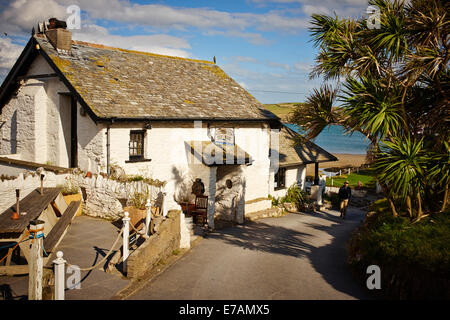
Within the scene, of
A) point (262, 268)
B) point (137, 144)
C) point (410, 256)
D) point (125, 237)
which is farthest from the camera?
point (137, 144)

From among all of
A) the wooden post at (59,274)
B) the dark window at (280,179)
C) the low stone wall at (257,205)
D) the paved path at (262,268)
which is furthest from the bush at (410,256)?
the dark window at (280,179)

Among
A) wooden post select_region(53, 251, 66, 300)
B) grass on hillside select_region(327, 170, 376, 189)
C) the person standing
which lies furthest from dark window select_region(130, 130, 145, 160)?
grass on hillside select_region(327, 170, 376, 189)

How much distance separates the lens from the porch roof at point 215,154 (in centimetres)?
1585

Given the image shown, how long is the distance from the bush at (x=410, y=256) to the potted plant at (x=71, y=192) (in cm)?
962

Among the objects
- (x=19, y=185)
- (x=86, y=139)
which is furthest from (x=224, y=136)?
(x=19, y=185)

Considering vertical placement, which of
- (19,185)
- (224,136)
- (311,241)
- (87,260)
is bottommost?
(311,241)

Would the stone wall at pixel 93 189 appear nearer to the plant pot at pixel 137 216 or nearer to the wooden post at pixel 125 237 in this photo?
the plant pot at pixel 137 216

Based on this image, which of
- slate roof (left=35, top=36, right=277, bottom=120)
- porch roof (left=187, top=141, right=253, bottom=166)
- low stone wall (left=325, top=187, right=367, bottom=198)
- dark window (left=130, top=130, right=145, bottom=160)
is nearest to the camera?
slate roof (left=35, top=36, right=277, bottom=120)

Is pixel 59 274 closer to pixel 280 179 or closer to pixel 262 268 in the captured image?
pixel 262 268

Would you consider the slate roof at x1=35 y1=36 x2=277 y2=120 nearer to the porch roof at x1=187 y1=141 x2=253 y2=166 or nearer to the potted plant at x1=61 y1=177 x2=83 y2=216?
the porch roof at x1=187 y1=141 x2=253 y2=166

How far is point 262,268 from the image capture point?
34.6 feet

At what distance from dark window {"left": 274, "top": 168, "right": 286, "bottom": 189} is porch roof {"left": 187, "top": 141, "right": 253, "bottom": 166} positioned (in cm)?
503

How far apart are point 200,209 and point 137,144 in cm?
386

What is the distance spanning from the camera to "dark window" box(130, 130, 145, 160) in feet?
48.9
